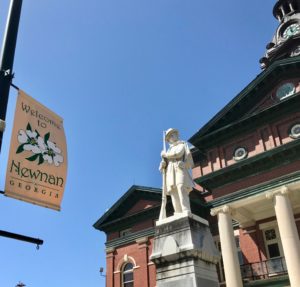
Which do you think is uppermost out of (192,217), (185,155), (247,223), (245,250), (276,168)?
(276,168)

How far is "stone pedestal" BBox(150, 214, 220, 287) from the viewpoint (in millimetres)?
8047

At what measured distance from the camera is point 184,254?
26.7ft

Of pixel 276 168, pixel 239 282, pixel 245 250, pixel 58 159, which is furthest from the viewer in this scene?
pixel 245 250

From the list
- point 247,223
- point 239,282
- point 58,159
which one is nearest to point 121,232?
point 247,223

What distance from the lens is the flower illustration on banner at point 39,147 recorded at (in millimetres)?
6598

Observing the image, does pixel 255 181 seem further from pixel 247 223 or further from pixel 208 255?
pixel 208 255

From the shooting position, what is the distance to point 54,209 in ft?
22.5

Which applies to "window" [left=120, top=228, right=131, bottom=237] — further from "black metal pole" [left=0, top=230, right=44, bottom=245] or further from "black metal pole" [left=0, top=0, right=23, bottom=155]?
"black metal pole" [left=0, top=0, right=23, bottom=155]

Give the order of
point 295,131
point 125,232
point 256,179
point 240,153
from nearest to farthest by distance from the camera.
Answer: point 256,179 < point 295,131 < point 240,153 < point 125,232

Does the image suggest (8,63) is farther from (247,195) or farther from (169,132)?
(247,195)

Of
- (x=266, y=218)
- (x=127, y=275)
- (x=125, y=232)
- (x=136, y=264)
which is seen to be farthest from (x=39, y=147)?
(x=125, y=232)

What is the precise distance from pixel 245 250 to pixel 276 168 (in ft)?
18.6

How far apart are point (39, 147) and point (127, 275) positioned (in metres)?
24.0

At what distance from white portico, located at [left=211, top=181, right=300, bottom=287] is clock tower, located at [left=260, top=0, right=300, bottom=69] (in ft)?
83.1
